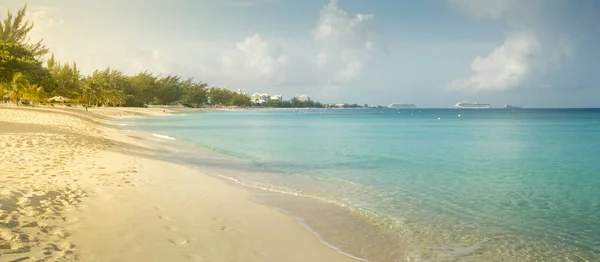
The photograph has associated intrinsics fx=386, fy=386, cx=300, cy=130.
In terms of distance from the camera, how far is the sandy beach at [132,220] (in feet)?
17.7

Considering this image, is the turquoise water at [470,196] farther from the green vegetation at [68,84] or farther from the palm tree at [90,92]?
the palm tree at [90,92]

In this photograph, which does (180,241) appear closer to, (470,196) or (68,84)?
(470,196)

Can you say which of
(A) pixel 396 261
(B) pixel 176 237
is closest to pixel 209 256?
(B) pixel 176 237

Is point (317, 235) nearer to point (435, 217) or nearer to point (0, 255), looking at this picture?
point (435, 217)

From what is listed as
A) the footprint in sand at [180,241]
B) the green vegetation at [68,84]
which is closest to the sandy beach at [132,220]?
the footprint in sand at [180,241]

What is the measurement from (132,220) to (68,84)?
10657cm

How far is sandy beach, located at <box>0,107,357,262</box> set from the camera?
5.41m

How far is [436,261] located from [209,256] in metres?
3.68

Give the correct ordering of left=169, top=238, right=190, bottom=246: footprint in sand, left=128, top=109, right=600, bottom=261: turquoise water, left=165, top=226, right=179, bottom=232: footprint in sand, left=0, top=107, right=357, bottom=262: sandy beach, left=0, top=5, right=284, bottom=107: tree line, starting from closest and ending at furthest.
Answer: left=0, top=107, right=357, bottom=262: sandy beach, left=169, top=238, right=190, bottom=246: footprint in sand, left=165, top=226, right=179, bottom=232: footprint in sand, left=128, top=109, right=600, bottom=261: turquoise water, left=0, top=5, right=284, bottom=107: tree line

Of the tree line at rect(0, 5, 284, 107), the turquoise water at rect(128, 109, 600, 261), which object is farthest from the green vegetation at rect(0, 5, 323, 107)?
the turquoise water at rect(128, 109, 600, 261)

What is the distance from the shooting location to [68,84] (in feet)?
319

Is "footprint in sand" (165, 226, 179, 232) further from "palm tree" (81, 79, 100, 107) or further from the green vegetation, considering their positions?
"palm tree" (81, 79, 100, 107)

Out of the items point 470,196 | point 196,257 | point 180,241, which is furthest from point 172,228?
point 470,196

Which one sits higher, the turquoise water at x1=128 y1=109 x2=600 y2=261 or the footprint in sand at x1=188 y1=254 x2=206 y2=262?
the footprint in sand at x1=188 y1=254 x2=206 y2=262
